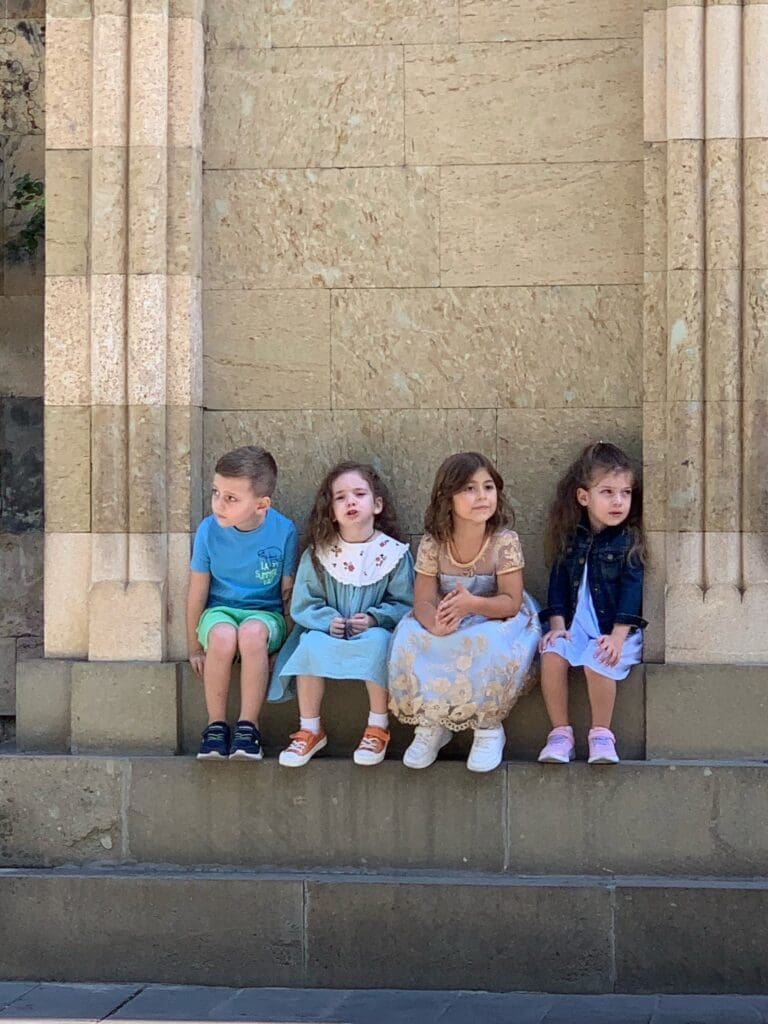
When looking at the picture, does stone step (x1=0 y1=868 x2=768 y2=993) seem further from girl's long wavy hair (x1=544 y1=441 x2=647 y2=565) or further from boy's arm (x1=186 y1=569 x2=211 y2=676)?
girl's long wavy hair (x1=544 y1=441 x2=647 y2=565)

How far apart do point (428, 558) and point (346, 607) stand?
1.19ft

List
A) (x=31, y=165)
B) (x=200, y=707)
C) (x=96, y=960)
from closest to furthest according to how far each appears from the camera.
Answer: (x=96, y=960) < (x=200, y=707) < (x=31, y=165)

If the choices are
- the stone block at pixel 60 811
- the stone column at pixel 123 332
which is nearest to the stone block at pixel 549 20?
the stone column at pixel 123 332

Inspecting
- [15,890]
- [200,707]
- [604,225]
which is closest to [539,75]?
[604,225]

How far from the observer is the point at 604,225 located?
6602 millimetres

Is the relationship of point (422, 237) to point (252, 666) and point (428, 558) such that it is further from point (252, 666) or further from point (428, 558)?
point (252, 666)

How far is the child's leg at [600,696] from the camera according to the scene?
6.14 m

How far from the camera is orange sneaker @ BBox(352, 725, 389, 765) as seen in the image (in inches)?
243

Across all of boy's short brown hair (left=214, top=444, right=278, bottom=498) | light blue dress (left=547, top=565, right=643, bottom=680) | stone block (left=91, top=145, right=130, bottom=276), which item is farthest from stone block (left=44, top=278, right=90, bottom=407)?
light blue dress (left=547, top=565, right=643, bottom=680)

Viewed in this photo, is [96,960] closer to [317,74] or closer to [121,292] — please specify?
[121,292]

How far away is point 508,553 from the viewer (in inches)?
245

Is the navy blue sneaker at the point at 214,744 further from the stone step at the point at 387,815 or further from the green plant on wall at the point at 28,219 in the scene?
the green plant on wall at the point at 28,219

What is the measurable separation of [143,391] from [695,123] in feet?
7.64

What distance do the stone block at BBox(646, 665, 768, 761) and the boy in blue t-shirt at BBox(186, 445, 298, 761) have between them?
1439 mm
